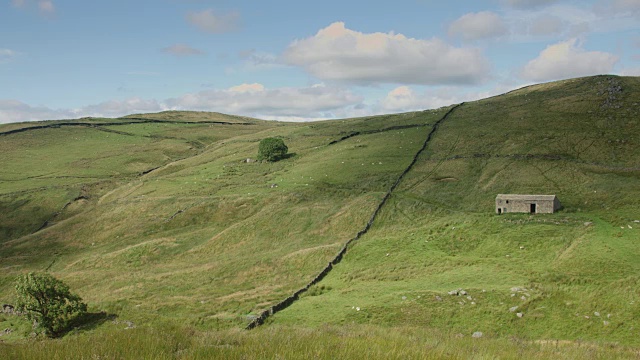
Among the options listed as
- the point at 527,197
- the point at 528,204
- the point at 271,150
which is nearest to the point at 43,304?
the point at 528,204

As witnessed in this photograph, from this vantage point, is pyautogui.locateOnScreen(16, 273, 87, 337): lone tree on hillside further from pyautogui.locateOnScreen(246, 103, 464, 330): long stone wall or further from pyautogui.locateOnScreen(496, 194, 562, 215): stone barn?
pyautogui.locateOnScreen(496, 194, 562, 215): stone barn

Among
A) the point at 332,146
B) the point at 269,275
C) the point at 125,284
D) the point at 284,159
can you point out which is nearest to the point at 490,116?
the point at 332,146

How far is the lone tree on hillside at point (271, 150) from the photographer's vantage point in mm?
109188

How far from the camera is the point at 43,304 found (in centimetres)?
3866

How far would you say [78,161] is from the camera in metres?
150

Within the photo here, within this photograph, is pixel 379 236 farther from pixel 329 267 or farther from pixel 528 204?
pixel 528 204

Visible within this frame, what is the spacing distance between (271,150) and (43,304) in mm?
73730

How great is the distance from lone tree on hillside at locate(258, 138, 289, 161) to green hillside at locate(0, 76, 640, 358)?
2.67 m

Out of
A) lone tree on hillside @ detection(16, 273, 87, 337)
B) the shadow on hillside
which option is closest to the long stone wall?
the shadow on hillside

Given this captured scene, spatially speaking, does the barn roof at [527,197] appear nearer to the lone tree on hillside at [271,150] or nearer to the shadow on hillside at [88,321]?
the shadow on hillside at [88,321]

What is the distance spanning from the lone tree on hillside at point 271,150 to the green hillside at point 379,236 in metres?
2.67

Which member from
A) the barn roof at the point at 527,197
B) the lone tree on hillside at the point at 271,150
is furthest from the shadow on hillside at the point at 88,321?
the lone tree on hillside at the point at 271,150

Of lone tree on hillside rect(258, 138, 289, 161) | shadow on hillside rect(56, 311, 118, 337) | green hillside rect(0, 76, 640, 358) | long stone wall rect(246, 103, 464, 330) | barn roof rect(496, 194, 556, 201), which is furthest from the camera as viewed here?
lone tree on hillside rect(258, 138, 289, 161)

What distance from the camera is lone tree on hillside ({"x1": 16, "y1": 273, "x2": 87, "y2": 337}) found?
3831 cm
